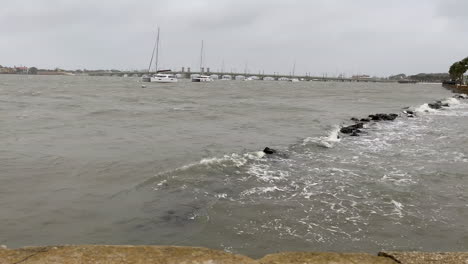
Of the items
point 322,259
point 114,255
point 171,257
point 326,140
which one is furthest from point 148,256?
point 326,140

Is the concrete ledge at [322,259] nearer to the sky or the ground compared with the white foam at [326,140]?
nearer to the sky

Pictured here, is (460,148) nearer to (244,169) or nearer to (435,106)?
(244,169)

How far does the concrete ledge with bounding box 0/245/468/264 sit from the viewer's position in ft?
13.9

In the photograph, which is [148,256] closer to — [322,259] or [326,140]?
[322,259]

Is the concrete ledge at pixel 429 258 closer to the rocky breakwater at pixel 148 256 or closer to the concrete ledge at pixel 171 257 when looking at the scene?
the concrete ledge at pixel 171 257

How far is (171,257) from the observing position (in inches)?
173

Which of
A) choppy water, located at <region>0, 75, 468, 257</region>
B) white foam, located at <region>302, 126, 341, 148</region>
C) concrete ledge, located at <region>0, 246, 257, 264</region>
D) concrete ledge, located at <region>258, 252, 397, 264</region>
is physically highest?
concrete ledge, located at <region>0, 246, 257, 264</region>

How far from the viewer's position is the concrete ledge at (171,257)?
166 inches

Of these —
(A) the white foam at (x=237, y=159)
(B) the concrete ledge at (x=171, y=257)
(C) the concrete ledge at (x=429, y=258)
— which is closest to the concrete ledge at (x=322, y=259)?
(B) the concrete ledge at (x=171, y=257)

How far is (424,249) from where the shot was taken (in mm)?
7266

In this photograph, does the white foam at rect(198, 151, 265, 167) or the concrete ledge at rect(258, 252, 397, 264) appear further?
the white foam at rect(198, 151, 265, 167)

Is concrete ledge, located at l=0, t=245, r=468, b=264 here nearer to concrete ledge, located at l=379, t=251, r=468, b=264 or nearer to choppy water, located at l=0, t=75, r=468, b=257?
concrete ledge, located at l=379, t=251, r=468, b=264

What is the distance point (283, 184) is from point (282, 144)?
7.55 metres

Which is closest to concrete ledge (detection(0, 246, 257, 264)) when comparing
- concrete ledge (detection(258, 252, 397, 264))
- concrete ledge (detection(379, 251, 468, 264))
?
concrete ledge (detection(258, 252, 397, 264))
